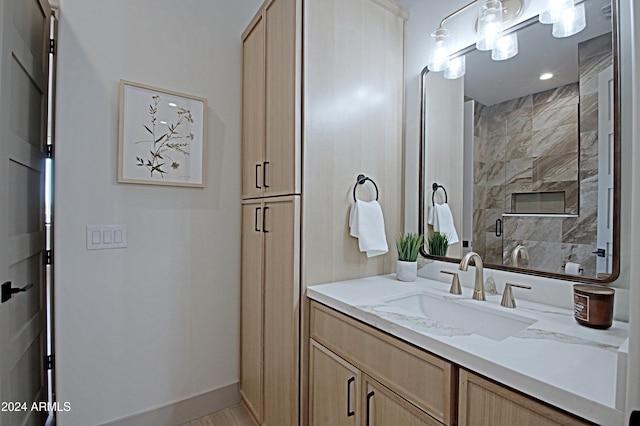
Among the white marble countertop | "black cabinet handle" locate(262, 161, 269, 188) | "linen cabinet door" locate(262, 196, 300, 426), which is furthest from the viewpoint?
"black cabinet handle" locate(262, 161, 269, 188)

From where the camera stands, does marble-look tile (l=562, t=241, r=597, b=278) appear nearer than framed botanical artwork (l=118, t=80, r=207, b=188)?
Yes

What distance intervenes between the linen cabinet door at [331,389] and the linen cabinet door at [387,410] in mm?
49

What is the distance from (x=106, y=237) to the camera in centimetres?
167

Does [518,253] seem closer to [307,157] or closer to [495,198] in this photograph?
[495,198]

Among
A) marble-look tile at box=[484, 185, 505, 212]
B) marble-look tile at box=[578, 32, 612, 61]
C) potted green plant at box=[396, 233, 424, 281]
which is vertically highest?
marble-look tile at box=[578, 32, 612, 61]

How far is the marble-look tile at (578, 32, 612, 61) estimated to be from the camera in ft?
3.51

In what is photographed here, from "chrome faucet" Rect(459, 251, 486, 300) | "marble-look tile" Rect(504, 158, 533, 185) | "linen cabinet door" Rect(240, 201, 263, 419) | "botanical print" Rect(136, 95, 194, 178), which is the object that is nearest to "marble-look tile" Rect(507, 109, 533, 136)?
"marble-look tile" Rect(504, 158, 533, 185)

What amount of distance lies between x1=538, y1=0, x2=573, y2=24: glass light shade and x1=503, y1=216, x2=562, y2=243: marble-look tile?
76cm

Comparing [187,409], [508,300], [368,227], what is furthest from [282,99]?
[187,409]

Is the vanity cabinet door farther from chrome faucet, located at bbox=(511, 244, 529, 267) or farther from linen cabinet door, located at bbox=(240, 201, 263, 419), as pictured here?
linen cabinet door, located at bbox=(240, 201, 263, 419)

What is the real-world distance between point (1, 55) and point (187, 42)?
972 millimetres

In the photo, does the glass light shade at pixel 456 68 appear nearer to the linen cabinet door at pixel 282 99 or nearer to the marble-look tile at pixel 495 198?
the marble-look tile at pixel 495 198

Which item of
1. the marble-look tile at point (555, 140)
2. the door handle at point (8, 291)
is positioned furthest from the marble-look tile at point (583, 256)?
the door handle at point (8, 291)

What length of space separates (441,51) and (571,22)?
0.54 metres
